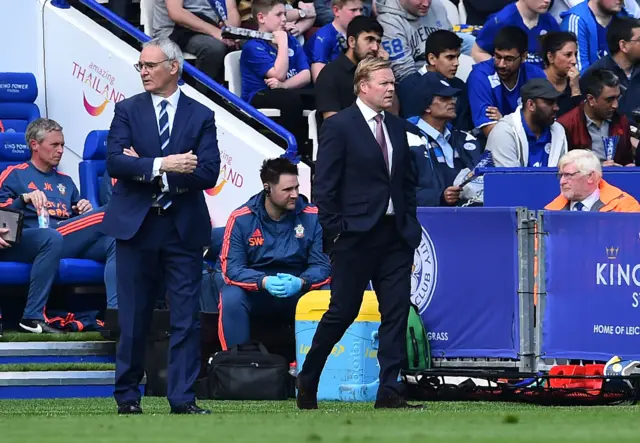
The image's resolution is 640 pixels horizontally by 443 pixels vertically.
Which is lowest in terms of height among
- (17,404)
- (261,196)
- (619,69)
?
(17,404)

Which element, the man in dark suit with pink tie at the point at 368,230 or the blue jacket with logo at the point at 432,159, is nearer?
the man in dark suit with pink tie at the point at 368,230

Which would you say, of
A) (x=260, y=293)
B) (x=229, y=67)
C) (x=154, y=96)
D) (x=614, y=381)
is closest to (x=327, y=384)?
(x=260, y=293)

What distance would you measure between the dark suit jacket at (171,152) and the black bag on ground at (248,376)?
2.16 metres

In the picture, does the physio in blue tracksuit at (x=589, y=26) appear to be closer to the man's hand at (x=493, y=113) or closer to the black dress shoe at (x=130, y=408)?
the man's hand at (x=493, y=113)

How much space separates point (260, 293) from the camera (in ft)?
39.5

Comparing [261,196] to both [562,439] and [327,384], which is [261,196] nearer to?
[327,384]

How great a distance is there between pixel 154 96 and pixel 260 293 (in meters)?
2.94

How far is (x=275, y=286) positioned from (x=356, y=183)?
236cm

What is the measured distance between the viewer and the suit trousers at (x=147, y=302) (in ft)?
30.5

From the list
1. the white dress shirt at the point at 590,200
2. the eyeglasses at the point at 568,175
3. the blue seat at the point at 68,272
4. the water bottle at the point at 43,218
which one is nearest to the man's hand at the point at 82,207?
the water bottle at the point at 43,218

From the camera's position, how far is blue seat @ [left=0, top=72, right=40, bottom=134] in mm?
14484

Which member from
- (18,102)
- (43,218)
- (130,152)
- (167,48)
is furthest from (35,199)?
(167,48)

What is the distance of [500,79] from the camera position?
14266 mm

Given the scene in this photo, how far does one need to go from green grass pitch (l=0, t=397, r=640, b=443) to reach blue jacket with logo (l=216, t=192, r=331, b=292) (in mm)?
2156
